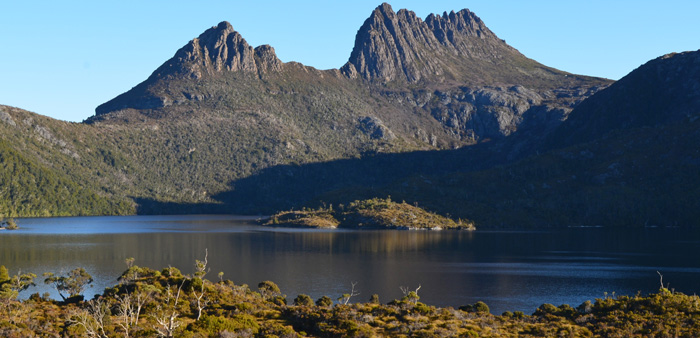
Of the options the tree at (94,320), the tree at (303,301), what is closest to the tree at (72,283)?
the tree at (94,320)

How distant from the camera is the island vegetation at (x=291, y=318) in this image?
7819 centimetres

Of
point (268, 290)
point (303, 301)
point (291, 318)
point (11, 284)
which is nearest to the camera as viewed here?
point (291, 318)

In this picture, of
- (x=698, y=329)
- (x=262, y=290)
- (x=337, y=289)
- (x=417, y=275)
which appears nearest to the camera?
(x=698, y=329)

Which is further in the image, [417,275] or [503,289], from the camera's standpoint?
[417,275]

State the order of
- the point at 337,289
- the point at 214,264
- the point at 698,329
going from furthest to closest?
the point at 214,264 → the point at 337,289 → the point at 698,329

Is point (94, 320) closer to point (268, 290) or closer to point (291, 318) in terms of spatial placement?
point (291, 318)

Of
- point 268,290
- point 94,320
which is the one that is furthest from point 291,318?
point 268,290

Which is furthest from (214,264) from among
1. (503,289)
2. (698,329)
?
(698,329)

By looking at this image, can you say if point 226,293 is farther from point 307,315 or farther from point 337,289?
point 337,289

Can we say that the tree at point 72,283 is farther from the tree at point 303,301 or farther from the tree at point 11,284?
the tree at point 303,301

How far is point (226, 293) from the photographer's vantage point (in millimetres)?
104562

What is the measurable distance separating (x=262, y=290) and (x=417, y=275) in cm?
5852

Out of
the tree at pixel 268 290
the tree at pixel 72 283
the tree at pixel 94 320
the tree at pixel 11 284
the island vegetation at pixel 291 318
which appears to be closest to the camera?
the tree at pixel 94 320

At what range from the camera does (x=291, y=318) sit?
91.0 metres
